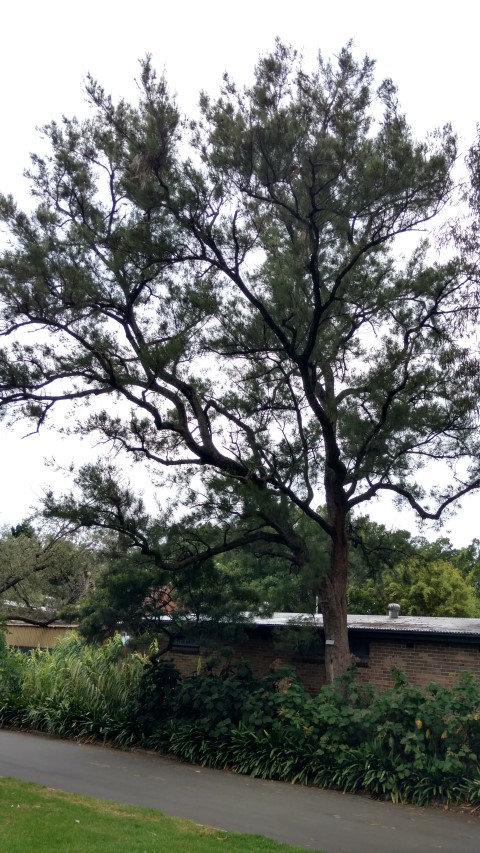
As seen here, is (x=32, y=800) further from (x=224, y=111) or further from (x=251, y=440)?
(x=224, y=111)

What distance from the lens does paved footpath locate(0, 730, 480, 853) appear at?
929 cm

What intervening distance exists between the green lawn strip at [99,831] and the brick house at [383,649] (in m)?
5.23

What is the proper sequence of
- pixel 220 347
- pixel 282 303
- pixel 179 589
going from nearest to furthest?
1. pixel 282 303
2. pixel 220 347
3. pixel 179 589

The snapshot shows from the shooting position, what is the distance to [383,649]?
16.1 metres

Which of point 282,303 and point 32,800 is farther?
point 282,303

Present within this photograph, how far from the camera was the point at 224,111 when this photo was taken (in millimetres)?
12195

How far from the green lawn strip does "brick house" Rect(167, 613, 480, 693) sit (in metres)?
5.23

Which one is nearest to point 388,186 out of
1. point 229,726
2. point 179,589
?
point 179,589

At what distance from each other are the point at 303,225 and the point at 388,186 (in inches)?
54.3

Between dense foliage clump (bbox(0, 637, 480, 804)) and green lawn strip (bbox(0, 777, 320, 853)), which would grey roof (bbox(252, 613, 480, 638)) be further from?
green lawn strip (bbox(0, 777, 320, 853))

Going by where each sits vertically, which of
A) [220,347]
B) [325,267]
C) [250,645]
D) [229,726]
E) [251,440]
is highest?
[325,267]

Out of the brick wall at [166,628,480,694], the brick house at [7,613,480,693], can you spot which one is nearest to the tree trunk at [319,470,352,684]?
the brick house at [7,613,480,693]

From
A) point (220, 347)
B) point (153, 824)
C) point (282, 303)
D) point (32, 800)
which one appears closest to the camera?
point (153, 824)

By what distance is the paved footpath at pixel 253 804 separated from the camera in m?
9.29
